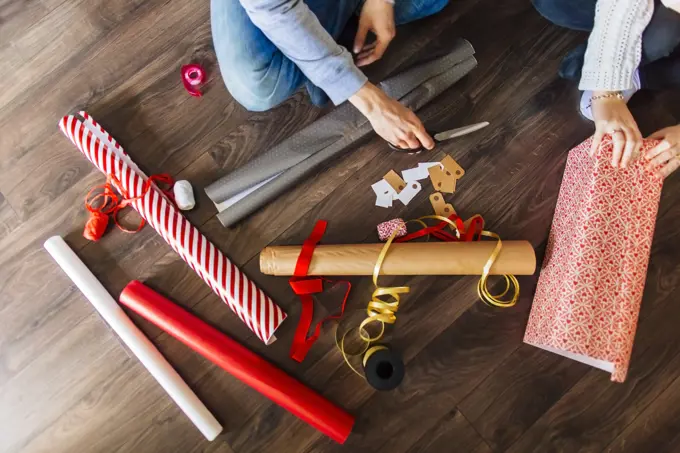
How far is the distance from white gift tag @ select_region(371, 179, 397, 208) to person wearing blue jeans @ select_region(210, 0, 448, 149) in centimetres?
15

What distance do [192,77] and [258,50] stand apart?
303 millimetres

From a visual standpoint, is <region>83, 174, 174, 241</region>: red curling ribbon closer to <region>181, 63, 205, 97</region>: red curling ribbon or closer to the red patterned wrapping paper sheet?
<region>181, 63, 205, 97</region>: red curling ribbon

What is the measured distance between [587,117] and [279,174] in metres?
0.79

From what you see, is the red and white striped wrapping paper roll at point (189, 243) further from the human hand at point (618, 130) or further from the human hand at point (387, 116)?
the human hand at point (618, 130)

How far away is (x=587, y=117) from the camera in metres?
1.26

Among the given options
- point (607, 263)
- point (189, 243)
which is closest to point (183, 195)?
point (189, 243)

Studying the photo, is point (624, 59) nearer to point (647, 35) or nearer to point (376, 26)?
point (647, 35)

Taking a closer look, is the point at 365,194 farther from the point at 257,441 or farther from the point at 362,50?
the point at 257,441

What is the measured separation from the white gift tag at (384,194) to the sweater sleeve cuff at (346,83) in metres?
0.30

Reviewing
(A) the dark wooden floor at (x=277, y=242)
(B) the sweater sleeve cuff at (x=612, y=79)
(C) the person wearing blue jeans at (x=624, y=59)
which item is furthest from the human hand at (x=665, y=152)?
(A) the dark wooden floor at (x=277, y=242)

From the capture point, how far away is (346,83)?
39.8 inches

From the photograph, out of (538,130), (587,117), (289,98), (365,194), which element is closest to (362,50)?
(289,98)

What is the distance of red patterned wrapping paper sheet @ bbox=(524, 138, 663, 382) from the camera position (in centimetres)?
101

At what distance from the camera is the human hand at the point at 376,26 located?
115 centimetres
